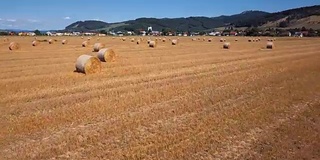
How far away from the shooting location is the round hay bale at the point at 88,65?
58.7ft

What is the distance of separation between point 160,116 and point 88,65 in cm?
887

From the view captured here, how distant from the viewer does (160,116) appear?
9.91m

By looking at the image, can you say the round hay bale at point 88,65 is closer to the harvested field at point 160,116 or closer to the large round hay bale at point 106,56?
the harvested field at point 160,116

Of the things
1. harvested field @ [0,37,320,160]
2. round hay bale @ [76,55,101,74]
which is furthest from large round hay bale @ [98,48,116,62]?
harvested field @ [0,37,320,160]

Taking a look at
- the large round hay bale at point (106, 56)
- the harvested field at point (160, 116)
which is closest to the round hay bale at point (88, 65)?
the harvested field at point (160, 116)

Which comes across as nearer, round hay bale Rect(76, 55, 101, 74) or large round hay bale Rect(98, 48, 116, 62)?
round hay bale Rect(76, 55, 101, 74)

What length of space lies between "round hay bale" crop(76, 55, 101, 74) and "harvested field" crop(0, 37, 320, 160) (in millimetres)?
773

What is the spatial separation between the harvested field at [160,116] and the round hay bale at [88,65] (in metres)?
0.77

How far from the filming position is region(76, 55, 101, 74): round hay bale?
17.9m

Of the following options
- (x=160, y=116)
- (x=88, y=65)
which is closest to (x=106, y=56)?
(x=88, y=65)

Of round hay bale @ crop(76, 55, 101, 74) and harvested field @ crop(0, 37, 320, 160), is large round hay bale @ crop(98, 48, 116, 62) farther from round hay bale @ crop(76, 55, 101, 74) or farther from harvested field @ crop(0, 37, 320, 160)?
harvested field @ crop(0, 37, 320, 160)

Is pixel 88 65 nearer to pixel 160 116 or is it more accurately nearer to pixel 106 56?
pixel 106 56

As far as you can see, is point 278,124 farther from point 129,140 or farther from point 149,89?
point 149,89

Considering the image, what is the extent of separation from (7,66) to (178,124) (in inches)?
586
